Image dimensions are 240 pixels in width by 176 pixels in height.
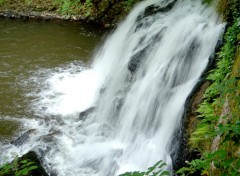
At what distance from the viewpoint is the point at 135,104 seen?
6.82m

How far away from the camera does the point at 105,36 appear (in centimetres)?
1232

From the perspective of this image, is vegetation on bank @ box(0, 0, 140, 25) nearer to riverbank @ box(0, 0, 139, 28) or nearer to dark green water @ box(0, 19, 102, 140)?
riverbank @ box(0, 0, 139, 28)

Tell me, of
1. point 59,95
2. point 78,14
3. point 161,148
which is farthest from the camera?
point 78,14

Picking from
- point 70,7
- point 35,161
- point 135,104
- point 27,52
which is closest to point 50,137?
point 35,161

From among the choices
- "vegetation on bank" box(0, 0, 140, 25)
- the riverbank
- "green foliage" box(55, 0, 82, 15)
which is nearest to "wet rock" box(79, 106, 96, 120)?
the riverbank

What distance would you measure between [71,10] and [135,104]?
9004 mm

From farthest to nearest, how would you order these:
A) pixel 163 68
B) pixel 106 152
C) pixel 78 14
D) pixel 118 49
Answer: pixel 78 14 < pixel 118 49 < pixel 163 68 < pixel 106 152

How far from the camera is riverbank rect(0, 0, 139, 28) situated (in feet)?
43.7

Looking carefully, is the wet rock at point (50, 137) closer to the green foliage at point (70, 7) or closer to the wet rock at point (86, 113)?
the wet rock at point (86, 113)

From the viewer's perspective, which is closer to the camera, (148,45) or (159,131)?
(159,131)

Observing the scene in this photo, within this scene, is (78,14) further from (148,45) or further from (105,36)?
(148,45)

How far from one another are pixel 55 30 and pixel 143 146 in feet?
28.5

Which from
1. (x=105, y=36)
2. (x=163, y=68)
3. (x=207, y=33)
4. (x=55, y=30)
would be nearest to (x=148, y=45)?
(x=163, y=68)

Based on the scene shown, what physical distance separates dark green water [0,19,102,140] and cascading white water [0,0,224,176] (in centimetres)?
58
